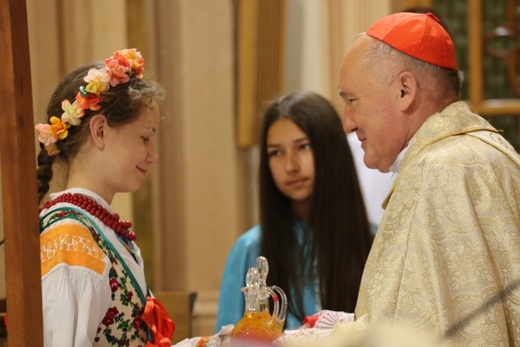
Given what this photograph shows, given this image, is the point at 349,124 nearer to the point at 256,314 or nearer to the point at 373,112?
the point at 373,112

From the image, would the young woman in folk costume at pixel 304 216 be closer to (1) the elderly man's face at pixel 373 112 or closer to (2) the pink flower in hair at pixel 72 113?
(1) the elderly man's face at pixel 373 112

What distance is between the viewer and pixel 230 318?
4.17 meters

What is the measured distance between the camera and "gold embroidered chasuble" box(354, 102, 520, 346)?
98.0 inches

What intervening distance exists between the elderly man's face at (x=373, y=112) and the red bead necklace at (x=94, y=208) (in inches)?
30.5

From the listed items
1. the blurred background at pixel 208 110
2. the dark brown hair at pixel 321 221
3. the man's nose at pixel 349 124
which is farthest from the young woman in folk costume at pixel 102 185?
the blurred background at pixel 208 110

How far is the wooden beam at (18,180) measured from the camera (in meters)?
2.07

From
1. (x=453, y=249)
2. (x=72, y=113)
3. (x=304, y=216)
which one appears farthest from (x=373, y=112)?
(x=304, y=216)

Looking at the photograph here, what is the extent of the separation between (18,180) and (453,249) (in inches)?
44.9

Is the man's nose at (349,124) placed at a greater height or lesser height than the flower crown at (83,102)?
lesser

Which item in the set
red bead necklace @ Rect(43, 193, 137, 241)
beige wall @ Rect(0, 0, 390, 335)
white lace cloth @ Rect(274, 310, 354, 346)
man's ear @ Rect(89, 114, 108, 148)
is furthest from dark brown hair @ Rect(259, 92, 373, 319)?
beige wall @ Rect(0, 0, 390, 335)

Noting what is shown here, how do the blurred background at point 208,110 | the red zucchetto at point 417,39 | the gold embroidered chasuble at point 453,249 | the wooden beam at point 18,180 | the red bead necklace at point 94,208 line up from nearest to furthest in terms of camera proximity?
the wooden beam at point 18,180, the gold embroidered chasuble at point 453,249, the red bead necklace at point 94,208, the red zucchetto at point 417,39, the blurred background at point 208,110

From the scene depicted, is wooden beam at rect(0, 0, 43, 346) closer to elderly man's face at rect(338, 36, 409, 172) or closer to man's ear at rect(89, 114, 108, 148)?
man's ear at rect(89, 114, 108, 148)

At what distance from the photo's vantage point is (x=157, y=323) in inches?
112

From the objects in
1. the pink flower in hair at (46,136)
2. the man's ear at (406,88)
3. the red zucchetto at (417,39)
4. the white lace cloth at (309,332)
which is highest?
the red zucchetto at (417,39)
